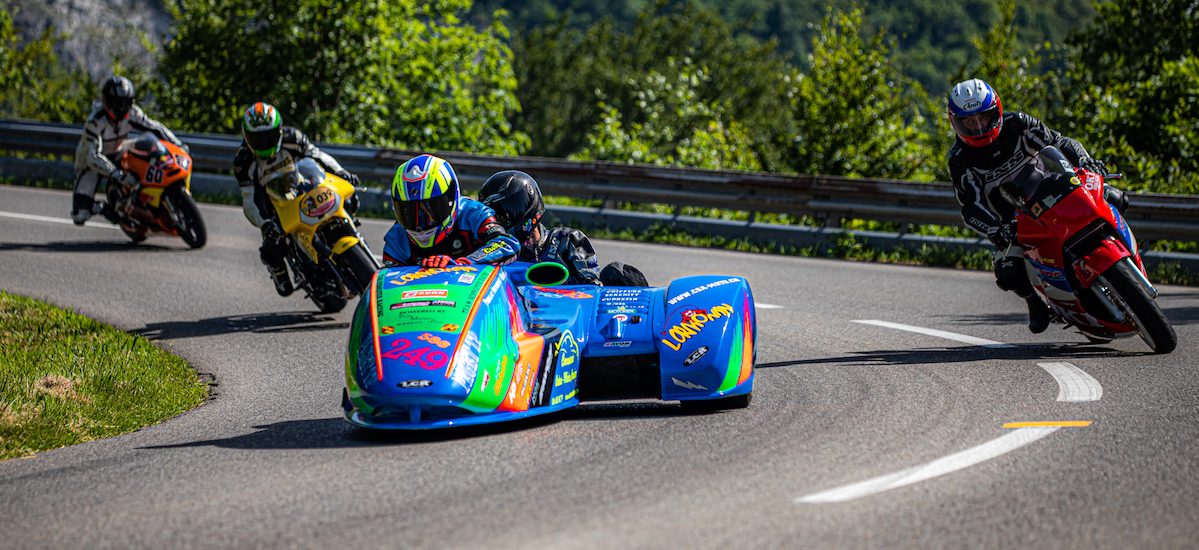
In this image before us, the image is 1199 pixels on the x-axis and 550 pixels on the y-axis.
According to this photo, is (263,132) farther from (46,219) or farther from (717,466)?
(46,219)

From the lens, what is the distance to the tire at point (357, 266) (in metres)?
10.6

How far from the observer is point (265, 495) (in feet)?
16.5

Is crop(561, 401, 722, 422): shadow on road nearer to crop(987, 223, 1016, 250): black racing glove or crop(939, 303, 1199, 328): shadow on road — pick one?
crop(987, 223, 1016, 250): black racing glove

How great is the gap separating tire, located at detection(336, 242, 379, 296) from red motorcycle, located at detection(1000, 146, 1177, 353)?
193 inches

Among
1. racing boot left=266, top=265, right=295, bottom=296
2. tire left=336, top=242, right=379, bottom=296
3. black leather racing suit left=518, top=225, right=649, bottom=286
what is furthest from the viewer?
racing boot left=266, top=265, right=295, bottom=296

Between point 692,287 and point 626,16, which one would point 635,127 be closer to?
point 692,287

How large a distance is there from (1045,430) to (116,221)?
38.0 ft

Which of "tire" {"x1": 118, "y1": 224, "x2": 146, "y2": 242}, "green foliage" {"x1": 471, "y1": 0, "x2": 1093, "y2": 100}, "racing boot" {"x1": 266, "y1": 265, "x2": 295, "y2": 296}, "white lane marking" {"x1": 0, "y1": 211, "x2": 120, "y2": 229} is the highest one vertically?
"green foliage" {"x1": 471, "y1": 0, "x2": 1093, "y2": 100}

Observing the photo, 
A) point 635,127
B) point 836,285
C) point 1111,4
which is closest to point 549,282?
point 836,285

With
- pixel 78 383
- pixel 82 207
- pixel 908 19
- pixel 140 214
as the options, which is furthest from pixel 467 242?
pixel 908 19

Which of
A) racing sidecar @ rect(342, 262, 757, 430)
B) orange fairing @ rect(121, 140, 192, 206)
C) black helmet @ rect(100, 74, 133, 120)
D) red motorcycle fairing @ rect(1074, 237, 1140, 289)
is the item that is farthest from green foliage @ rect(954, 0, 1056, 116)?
racing sidecar @ rect(342, 262, 757, 430)

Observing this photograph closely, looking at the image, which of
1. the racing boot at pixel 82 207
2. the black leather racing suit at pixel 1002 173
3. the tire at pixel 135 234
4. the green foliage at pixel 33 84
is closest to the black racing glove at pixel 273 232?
the tire at pixel 135 234

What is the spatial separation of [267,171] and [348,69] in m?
13.7

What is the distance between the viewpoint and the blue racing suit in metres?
7.21
